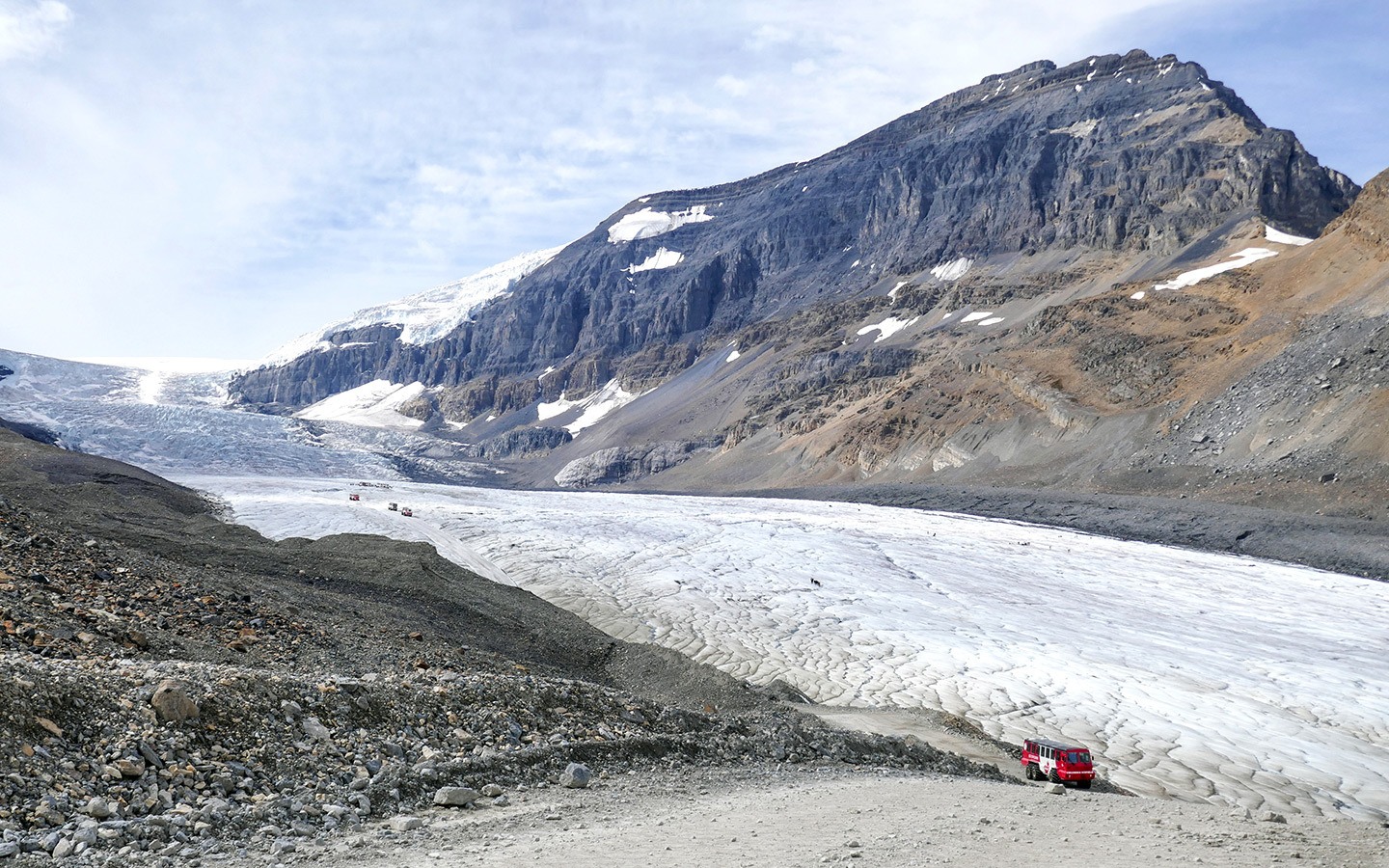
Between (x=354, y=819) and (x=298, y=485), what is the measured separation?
59170 millimetres

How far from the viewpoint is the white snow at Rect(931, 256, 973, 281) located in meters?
148

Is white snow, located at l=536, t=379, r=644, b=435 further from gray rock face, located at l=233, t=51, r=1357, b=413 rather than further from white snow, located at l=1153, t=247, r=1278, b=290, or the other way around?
white snow, located at l=1153, t=247, r=1278, b=290

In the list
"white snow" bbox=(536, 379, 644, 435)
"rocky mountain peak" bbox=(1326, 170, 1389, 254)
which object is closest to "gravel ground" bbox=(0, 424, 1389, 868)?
"rocky mountain peak" bbox=(1326, 170, 1389, 254)

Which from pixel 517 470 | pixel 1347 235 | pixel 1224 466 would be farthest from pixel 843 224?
pixel 1224 466

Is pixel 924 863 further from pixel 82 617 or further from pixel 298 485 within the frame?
pixel 298 485

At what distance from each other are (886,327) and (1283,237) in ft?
166

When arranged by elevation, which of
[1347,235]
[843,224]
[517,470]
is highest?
[843,224]

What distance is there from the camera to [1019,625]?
26453 millimetres

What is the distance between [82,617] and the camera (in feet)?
36.4

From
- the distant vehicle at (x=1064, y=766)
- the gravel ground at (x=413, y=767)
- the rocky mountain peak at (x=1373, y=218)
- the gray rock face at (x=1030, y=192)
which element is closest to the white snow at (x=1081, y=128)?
the gray rock face at (x=1030, y=192)

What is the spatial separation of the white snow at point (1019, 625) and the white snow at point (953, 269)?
10564cm

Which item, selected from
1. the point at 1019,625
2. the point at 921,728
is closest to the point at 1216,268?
the point at 1019,625

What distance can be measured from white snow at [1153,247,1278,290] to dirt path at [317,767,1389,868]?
322 feet

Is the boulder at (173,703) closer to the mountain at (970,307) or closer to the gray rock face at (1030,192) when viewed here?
the mountain at (970,307)
